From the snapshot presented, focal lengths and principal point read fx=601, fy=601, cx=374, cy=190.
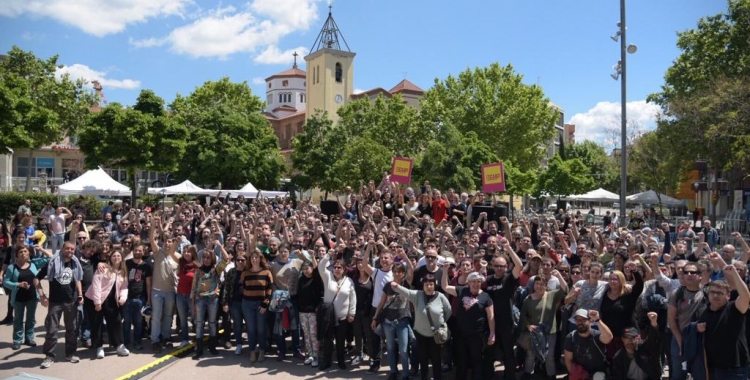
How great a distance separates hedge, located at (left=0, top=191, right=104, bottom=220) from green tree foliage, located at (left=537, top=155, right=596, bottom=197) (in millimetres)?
37987

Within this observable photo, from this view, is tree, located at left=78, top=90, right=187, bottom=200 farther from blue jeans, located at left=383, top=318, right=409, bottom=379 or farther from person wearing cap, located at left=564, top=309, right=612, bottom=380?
person wearing cap, located at left=564, top=309, right=612, bottom=380

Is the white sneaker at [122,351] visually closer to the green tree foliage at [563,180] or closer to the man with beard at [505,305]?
the man with beard at [505,305]

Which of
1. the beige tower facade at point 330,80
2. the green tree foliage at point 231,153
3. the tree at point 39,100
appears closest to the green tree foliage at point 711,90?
the green tree foliage at point 231,153

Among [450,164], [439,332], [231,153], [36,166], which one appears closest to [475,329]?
[439,332]

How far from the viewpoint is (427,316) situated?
7371 millimetres

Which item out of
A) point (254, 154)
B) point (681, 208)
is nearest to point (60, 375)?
point (254, 154)

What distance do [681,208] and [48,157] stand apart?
5675cm

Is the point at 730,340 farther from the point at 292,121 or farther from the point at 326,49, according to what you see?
the point at 292,121

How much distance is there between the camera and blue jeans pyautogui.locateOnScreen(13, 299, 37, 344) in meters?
8.88

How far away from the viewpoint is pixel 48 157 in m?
56.0

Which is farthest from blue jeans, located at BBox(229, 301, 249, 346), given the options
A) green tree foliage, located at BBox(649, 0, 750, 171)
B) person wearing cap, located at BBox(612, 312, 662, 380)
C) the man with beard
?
green tree foliage, located at BBox(649, 0, 750, 171)

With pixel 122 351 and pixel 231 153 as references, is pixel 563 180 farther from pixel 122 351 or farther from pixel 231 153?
pixel 122 351

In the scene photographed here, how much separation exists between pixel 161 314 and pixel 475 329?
191 inches

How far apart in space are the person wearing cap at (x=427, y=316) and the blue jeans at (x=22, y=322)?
561cm
